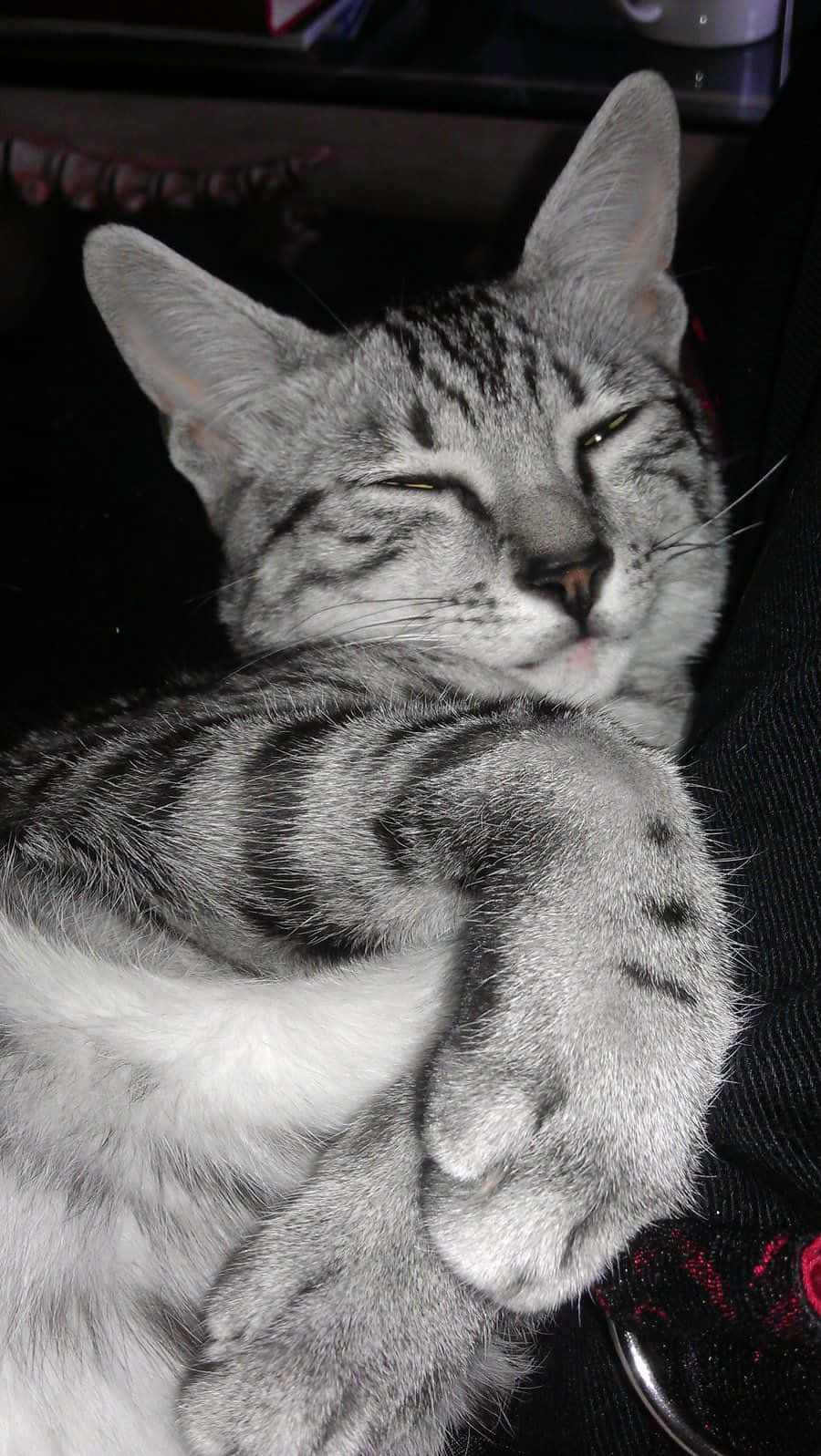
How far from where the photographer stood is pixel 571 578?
1.03 metres

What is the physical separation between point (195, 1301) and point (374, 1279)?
0.18m

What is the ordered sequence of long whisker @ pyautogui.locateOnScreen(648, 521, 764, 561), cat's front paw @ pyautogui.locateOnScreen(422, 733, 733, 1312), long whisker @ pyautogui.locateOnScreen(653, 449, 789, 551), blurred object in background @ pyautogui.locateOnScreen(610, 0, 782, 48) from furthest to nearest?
blurred object in background @ pyautogui.locateOnScreen(610, 0, 782, 48) < long whisker @ pyautogui.locateOnScreen(648, 521, 764, 561) < long whisker @ pyautogui.locateOnScreen(653, 449, 789, 551) < cat's front paw @ pyautogui.locateOnScreen(422, 733, 733, 1312)

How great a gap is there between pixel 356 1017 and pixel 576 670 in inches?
17.2

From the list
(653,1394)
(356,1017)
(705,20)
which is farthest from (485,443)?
(705,20)

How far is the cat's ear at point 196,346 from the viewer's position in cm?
117

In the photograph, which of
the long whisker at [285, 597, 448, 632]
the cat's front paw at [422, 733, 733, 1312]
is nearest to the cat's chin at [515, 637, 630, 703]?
the long whisker at [285, 597, 448, 632]

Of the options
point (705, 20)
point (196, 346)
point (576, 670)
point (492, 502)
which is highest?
point (705, 20)

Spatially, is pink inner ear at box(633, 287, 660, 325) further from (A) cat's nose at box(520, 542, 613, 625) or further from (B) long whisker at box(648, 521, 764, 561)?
(A) cat's nose at box(520, 542, 613, 625)

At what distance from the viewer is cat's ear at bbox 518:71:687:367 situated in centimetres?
124

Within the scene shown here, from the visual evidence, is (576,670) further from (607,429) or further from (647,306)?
(647,306)

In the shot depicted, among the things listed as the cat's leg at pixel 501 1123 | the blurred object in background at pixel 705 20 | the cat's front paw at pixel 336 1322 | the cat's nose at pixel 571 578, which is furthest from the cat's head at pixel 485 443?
the blurred object in background at pixel 705 20

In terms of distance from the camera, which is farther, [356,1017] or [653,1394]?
[356,1017]

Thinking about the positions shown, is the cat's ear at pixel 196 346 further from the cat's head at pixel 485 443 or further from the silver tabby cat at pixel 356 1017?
the silver tabby cat at pixel 356 1017

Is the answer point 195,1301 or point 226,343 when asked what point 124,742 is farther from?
A: point 226,343
